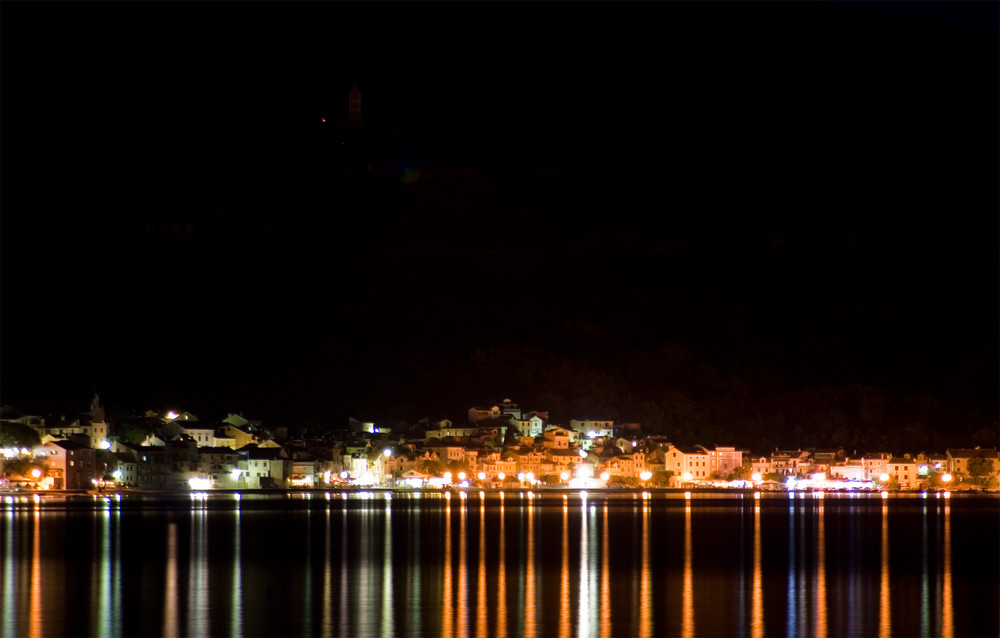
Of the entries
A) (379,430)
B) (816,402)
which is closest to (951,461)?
(816,402)

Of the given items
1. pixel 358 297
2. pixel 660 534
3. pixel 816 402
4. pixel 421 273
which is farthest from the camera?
pixel 421 273

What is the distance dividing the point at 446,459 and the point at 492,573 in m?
58.5

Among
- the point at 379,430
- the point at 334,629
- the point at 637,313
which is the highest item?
the point at 637,313

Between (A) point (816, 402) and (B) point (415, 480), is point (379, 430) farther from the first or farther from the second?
(A) point (816, 402)

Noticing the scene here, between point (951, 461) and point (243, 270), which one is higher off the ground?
point (243, 270)

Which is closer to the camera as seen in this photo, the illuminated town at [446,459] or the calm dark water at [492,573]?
the calm dark water at [492,573]

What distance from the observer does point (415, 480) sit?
90688mm

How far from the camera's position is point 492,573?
109 feet

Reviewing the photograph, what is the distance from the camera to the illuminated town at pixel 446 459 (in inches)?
3068

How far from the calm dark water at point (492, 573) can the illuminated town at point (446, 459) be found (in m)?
20.6

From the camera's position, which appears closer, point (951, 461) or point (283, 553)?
point (283, 553)

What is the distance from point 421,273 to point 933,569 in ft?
407

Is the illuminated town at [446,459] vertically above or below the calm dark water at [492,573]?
above

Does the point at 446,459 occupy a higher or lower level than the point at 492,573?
higher
